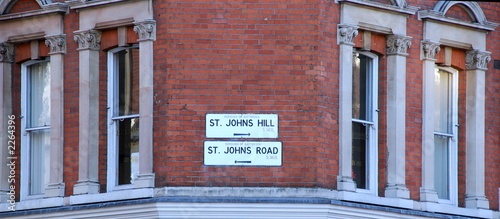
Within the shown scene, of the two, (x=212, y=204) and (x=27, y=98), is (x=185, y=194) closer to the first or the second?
(x=212, y=204)

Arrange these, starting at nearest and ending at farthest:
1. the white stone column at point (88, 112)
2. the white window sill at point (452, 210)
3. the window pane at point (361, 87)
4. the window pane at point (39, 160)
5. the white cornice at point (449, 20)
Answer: the white stone column at point (88, 112), the window pane at point (361, 87), the white window sill at point (452, 210), the white cornice at point (449, 20), the window pane at point (39, 160)

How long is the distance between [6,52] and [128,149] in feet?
9.83

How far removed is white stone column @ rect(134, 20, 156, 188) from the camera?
22469 mm

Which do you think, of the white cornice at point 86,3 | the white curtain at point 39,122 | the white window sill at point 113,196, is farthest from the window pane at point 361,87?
the white curtain at point 39,122

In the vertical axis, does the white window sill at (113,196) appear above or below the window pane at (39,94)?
below

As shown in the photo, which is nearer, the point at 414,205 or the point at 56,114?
the point at 414,205

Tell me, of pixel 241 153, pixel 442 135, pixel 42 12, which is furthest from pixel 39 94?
pixel 442 135

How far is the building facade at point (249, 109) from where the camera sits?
22.1m

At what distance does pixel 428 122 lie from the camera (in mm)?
24156

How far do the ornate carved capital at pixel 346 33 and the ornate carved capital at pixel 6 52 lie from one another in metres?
5.79

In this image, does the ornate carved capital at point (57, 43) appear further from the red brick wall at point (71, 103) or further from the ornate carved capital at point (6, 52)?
the ornate carved capital at point (6, 52)

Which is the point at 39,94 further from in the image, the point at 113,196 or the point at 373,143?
the point at 373,143

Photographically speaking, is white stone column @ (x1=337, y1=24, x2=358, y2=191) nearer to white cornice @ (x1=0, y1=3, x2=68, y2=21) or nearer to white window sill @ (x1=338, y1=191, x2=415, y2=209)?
white window sill @ (x1=338, y1=191, x2=415, y2=209)

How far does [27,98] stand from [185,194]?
4.18 metres
